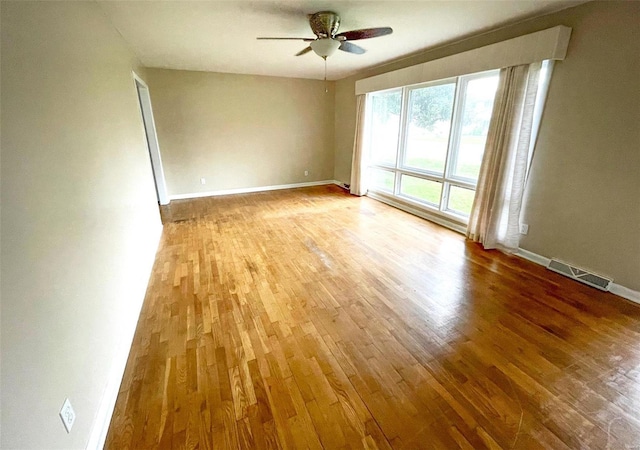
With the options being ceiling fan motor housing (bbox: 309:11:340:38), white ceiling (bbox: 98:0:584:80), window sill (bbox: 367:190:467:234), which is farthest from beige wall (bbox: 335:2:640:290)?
ceiling fan motor housing (bbox: 309:11:340:38)

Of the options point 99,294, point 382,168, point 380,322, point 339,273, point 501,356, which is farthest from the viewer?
point 382,168

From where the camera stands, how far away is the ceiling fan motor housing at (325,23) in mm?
2522

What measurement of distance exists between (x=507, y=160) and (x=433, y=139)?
1.40 metres

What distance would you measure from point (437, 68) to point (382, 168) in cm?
197

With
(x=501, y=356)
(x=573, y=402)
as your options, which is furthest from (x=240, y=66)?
(x=573, y=402)

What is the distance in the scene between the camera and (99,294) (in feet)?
5.28

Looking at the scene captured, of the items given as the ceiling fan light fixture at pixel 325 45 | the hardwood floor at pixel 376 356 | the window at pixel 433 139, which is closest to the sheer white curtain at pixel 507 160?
the window at pixel 433 139

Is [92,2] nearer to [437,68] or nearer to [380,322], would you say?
[380,322]

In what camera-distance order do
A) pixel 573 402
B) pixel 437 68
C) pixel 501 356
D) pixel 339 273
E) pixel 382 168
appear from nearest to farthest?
pixel 573 402
pixel 501 356
pixel 339 273
pixel 437 68
pixel 382 168

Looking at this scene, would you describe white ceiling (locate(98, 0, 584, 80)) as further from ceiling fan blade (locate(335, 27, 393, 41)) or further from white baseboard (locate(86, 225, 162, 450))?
white baseboard (locate(86, 225, 162, 450))

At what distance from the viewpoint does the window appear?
3549 mm

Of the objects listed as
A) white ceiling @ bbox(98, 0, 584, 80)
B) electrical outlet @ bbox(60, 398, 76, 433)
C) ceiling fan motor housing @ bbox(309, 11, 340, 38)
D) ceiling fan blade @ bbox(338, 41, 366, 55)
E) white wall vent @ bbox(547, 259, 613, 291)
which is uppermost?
white ceiling @ bbox(98, 0, 584, 80)

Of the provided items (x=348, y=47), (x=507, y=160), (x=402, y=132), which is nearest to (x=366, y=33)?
(x=348, y=47)

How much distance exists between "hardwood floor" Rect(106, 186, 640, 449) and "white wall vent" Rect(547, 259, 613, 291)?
0.09 m
